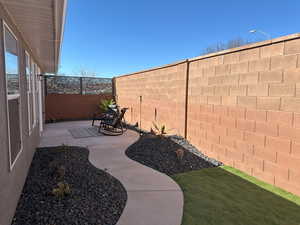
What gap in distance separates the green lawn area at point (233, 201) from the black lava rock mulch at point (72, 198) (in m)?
0.98

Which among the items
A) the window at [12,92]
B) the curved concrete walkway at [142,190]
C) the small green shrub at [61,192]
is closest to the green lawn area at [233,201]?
the curved concrete walkway at [142,190]

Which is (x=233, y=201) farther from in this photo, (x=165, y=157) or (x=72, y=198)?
(x=72, y=198)

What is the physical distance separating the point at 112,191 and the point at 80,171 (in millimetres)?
970

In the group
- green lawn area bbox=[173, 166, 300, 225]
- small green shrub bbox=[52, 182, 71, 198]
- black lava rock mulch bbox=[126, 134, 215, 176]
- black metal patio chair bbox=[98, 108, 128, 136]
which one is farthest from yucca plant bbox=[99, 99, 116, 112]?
small green shrub bbox=[52, 182, 71, 198]

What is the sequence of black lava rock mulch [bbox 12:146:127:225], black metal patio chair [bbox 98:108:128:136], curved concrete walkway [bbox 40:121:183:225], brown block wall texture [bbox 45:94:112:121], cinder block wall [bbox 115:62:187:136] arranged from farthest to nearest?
brown block wall texture [bbox 45:94:112:121] → black metal patio chair [bbox 98:108:128:136] → cinder block wall [bbox 115:62:187:136] → curved concrete walkway [bbox 40:121:183:225] → black lava rock mulch [bbox 12:146:127:225]

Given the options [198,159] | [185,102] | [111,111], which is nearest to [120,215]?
[198,159]

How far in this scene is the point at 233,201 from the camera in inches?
107

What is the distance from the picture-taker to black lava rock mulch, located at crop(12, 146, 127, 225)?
216 centimetres

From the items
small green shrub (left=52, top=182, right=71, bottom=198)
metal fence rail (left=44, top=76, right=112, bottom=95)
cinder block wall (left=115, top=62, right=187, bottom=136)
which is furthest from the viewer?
metal fence rail (left=44, top=76, right=112, bottom=95)

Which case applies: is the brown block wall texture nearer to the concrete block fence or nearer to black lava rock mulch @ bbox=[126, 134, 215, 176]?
the concrete block fence

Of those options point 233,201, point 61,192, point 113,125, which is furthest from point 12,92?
point 113,125

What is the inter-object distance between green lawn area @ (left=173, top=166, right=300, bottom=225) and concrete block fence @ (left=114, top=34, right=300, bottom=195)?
1.04 ft

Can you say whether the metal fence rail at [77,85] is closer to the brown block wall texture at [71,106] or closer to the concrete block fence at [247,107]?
the brown block wall texture at [71,106]

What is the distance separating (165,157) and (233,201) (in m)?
1.88
